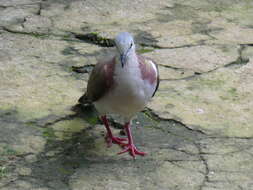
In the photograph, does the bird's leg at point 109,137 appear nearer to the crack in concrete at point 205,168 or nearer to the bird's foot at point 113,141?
the bird's foot at point 113,141

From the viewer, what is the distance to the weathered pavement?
393 cm

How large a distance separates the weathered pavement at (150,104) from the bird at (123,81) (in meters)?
0.37

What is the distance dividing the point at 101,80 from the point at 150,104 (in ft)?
3.47

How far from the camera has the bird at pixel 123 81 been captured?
374cm

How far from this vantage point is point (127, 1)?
23.8 feet

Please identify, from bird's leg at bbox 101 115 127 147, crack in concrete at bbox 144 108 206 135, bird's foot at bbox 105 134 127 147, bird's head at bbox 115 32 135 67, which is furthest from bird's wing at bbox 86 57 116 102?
crack in concrete at bbox 144 108 206 135

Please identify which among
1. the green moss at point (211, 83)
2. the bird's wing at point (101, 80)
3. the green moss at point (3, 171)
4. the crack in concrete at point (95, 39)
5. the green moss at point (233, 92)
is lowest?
the green moss at point (3, 171)

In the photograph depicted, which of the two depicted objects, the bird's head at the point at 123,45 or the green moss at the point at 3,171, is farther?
the green moss at the point at 3,171

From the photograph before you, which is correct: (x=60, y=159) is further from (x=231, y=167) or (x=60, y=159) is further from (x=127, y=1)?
(x=127, y=1)

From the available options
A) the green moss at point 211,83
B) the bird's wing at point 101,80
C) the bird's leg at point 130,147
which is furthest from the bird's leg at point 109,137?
the green moss at point 211,83

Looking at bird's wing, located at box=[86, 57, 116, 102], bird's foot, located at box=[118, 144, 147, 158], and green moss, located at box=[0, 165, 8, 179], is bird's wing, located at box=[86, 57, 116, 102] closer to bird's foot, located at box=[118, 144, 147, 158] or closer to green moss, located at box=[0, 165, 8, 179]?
bird's foot, located at box=[118, 144, 147, 158]

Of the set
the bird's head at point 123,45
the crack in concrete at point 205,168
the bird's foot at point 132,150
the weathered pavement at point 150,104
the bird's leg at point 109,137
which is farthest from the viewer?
the bird's leg at point 109,137

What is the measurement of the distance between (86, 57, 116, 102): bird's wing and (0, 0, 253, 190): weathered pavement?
46 cm

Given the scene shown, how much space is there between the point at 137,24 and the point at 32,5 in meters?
1.33
